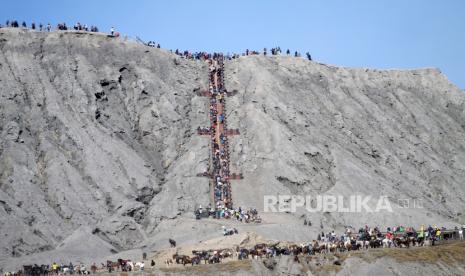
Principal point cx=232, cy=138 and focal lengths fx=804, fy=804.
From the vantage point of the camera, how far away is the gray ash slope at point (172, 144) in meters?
73.7

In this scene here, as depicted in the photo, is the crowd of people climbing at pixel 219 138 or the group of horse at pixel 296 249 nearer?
the group of horse at pixel 296 249

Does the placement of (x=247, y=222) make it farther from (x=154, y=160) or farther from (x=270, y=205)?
(x=154, y=160)

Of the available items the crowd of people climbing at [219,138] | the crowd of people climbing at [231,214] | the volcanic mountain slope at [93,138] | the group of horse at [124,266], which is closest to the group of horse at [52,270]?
the group of horse at [124,266]

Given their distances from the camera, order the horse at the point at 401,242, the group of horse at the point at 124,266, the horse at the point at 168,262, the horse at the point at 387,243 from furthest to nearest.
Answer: the horse at the point at 387,243 → the horse at the point at 401,242 → the horse at the point at 168,262 → the group of horse at the point at 124,266

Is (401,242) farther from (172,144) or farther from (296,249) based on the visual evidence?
(172,144)

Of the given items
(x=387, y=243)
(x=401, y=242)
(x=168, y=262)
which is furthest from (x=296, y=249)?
(x=168, y=262)

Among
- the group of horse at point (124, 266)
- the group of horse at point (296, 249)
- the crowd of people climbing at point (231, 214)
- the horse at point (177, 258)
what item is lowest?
the group of horse at point (124, 266)

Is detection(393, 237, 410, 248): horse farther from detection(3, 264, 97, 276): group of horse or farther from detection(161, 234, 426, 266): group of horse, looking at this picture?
detection(3, 264, 97, 276): group of horse

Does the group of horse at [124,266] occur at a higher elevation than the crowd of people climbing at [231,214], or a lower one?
lower

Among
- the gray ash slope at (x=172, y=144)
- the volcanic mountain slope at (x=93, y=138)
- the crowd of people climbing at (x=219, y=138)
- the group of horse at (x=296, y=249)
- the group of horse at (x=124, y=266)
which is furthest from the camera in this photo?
the crowd of people climbing at (x=219, y=138)

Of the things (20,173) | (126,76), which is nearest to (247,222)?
Answer: (20,173)

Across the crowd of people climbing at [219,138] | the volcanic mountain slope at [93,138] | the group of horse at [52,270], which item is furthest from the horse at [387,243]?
the group of horse at [52,270]

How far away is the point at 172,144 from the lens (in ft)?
292

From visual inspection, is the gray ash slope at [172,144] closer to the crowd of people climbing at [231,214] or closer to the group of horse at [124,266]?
the crowd of people climbing at [231,214]
